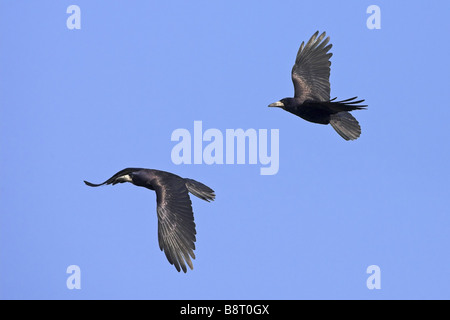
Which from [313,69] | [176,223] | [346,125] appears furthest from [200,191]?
[313,69]

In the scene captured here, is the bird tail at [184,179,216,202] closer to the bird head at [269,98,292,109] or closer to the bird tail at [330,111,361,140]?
the bird head at [269,98,292,109]

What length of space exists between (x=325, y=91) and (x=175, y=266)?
4409 mm

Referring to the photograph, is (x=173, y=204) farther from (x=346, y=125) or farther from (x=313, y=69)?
(x=313, y=69)

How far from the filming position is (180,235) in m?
8.85

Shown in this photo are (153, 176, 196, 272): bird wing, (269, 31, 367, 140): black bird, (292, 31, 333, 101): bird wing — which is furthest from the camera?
(292, 31, 333, 101): bird wing

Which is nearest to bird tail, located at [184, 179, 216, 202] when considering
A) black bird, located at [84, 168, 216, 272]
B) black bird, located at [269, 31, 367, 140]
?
black bird, located at [84, 168, 216, 272]

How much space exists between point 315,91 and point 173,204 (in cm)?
364

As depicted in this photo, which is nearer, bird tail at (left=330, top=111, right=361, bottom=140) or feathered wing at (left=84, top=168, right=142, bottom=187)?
feathered wing at (left=84, top=168, right=142, bottom=187)

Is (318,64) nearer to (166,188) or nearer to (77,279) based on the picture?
(166,188)

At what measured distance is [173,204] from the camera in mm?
9227

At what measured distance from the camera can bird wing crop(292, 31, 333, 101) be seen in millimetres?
12039

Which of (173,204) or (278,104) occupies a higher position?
(278,104)


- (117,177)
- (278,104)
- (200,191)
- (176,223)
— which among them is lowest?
(176,223)
